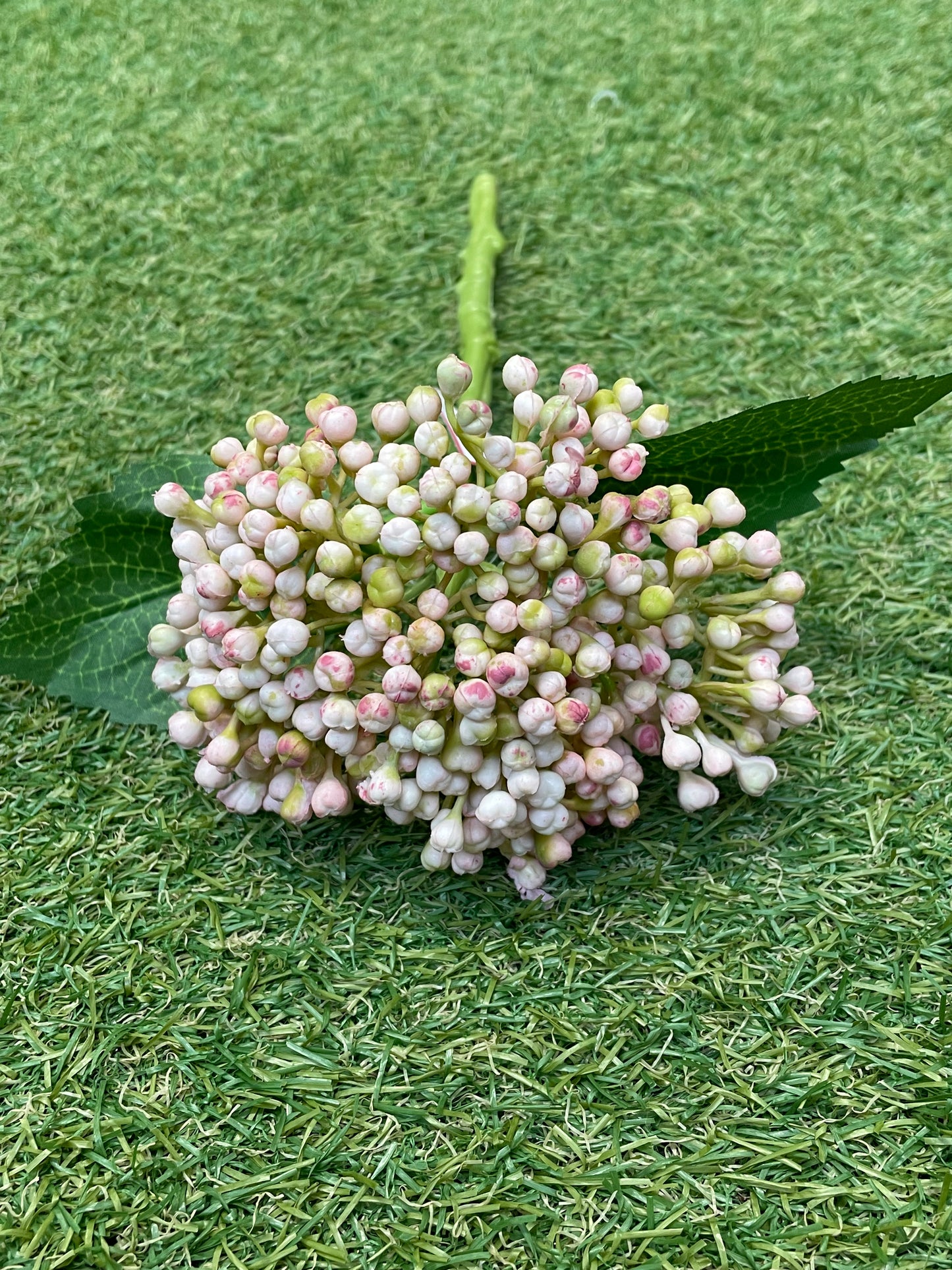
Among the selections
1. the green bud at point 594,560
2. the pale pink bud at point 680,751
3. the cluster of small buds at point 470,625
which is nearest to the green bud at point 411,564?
the cluster of small buds at point 470,625

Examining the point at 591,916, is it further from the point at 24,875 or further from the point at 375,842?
the point at 24,875

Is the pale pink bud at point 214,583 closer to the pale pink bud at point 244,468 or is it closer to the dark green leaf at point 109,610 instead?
the pale pink bud at point 244,468

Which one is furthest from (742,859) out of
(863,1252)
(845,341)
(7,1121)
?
(845,341)

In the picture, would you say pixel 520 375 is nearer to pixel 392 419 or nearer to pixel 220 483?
pixel 392 419

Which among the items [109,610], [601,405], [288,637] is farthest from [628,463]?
[109,610]

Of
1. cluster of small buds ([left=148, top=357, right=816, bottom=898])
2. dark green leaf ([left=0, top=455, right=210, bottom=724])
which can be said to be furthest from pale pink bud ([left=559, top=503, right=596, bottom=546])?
dark green leaf ([left=0, top=455, right=210, bottom=724])

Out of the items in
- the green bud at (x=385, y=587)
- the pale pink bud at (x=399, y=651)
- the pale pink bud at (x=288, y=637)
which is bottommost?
the pale pink bud at (x=399, y=651)

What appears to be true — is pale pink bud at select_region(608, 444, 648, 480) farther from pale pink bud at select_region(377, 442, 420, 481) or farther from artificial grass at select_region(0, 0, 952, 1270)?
artificial grass at select_region(0, 0, 952, 1270)
